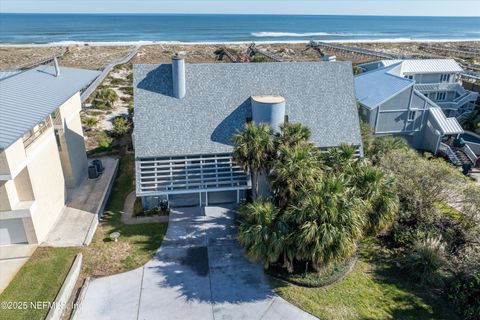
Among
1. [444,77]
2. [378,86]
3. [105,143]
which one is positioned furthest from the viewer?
[444,77]

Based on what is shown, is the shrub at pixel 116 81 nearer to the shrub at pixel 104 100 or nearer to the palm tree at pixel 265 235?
the shrub at pixel 104 100

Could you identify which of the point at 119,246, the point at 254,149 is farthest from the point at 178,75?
the point at 119,246

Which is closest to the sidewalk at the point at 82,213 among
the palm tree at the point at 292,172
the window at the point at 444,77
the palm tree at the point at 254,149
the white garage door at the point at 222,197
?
the white garage door at the point at 222,197

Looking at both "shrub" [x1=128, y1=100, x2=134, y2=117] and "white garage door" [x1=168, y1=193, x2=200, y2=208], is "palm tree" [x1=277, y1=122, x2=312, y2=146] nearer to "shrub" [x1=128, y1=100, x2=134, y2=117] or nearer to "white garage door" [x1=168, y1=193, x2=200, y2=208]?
"white garage door" [x1=168, y1=193, x2=200, y2=208]

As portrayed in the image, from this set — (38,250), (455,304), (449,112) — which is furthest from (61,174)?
(449,112)

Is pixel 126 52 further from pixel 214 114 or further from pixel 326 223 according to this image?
pixel 326 223

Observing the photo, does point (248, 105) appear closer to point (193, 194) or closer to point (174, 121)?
point (174, 121)

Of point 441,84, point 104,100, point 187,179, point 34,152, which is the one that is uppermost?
point 34,152
